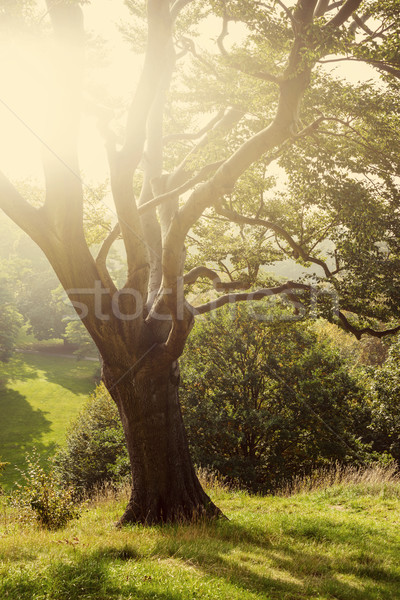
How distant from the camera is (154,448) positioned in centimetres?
676

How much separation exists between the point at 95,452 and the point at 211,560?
1171 centimetres

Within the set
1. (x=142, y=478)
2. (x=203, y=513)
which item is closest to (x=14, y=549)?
(x=142, y=478)

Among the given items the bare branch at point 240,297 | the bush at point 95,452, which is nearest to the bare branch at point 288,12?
the bare branch at point 240,297

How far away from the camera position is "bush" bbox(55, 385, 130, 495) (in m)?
14.9

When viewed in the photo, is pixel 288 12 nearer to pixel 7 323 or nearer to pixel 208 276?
pixel 208 276

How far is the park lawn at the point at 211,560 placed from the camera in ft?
13.0

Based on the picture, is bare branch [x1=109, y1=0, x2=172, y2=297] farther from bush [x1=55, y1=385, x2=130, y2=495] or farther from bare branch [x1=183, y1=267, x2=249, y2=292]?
bush [x1=55, y1=385, x2=130, y2=495]

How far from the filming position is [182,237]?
5.71 metres

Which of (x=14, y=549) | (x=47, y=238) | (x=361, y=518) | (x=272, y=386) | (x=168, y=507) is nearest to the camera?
(x=14, y=549)

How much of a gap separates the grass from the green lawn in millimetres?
18730

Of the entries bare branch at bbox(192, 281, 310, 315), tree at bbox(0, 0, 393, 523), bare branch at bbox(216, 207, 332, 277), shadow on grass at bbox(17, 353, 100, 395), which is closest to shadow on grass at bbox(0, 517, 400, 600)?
tree at bbox(0, 0, 393, 523)

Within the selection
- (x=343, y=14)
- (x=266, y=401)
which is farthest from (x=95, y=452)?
(x=343, y=14)

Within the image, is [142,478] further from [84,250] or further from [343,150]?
[343,150]

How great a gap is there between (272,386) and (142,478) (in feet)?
31.3
